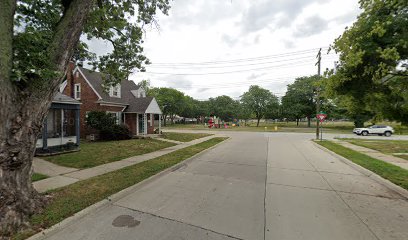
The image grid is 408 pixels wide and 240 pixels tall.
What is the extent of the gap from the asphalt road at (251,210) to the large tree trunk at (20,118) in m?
0.92

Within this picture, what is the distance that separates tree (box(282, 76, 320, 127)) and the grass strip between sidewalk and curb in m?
44.2

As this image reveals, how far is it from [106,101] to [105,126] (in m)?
3.00

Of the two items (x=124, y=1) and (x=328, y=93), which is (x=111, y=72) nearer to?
(x=124, y=1)

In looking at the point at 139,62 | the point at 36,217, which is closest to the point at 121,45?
the point at 139,62

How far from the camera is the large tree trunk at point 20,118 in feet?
10.6

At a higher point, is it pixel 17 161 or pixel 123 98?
pixel 123 98

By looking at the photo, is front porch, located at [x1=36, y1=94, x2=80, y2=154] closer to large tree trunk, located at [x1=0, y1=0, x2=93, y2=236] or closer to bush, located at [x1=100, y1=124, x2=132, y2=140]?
bush, located at [x1=100, y1=124, x2=132, y2=140]

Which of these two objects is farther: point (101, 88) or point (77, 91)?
point (77, 91)

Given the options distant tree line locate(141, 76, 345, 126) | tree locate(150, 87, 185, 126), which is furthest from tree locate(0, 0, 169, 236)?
tree locate(150, 87, 185, 126)

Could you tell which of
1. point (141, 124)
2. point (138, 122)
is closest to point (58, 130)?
point (138, 122)

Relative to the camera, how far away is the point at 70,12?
160 inches

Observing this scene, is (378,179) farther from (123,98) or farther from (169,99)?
(169,99)

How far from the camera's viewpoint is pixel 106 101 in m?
17.6

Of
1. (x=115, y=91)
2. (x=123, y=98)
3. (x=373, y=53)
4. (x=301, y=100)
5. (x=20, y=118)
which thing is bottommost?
(x=20, y=118)
